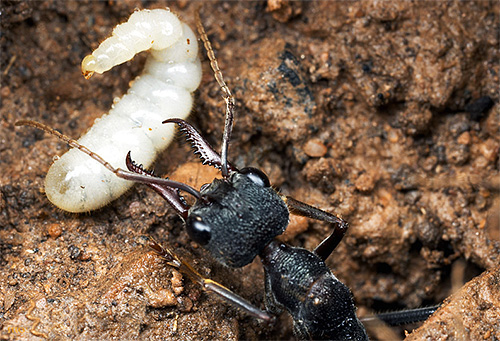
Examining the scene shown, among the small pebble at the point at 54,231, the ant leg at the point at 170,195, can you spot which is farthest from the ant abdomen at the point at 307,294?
the small pebble at the point at 54,231

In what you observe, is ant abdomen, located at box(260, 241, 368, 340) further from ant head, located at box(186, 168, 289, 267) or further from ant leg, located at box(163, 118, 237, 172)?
ant leg, located at box(163, 118, 237, 172)

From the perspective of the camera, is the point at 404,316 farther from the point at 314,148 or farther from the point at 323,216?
the point at 314,148

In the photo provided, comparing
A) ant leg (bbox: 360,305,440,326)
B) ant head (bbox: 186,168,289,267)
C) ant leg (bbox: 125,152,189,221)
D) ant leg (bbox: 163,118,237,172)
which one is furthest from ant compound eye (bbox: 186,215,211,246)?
ant leg (bbox: 360,305,440,326)

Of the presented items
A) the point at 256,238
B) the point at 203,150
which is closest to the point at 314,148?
the point at 203,150

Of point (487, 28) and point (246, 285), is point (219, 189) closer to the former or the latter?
point (246, 285)

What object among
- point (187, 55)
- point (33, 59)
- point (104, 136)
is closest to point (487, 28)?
point (187, 55)

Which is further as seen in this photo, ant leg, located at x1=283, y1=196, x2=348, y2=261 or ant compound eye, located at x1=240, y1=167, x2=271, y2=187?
ant leg, located at x1=283, y1=196, x2=348, y2=261

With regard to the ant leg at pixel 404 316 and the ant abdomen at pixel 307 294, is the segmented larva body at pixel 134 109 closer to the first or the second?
the ant abdomen at pixel 307 294
